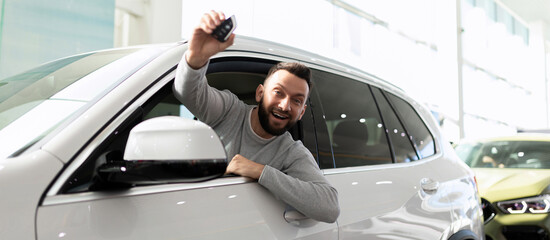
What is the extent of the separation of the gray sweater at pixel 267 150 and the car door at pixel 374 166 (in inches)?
7.1

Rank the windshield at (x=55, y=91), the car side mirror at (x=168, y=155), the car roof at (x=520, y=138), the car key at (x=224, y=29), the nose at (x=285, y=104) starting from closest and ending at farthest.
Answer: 1. the car side mirror at (x=168, y=155)
2. the windshield at (x=55, y=91)
3. the car key at (x=224, y=29)
4. the nose at (x=285, y=104)
5. the car roof at (x=520, y=138)

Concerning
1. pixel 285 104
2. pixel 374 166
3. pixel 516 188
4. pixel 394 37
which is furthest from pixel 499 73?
pixel 285 104

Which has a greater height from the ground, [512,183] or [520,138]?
[520,138]

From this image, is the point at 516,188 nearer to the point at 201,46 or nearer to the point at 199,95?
the point at 199,95

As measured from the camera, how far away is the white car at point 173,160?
3.05 feet

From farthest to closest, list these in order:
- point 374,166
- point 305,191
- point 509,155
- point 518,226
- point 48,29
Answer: point 509,155, point 48,29, point 518,226, point 374,166, point 305,191

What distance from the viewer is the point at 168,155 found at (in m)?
0.92

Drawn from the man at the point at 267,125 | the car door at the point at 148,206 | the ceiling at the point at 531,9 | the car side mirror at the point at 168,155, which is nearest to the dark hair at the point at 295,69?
the man at the point at 267,125

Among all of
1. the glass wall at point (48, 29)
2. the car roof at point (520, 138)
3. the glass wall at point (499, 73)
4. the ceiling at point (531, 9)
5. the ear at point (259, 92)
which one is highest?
the ceiling at point (531, 9)

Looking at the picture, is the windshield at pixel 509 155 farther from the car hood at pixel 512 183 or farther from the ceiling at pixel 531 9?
the ceiling at pixel 531 9

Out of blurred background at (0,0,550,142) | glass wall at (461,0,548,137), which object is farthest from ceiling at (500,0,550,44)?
glass wall at (461,0,548,137)

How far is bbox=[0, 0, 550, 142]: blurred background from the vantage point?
177 inches

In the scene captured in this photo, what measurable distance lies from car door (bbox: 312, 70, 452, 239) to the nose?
0.25m

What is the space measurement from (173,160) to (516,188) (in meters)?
3.55
